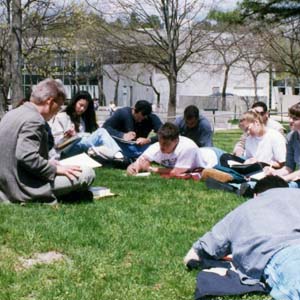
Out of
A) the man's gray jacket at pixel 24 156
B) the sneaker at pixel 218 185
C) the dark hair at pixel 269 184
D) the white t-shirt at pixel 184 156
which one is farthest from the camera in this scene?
the white t-shirt at pixel 184 156

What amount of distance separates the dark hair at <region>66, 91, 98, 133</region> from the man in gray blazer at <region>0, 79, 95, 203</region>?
344 cm

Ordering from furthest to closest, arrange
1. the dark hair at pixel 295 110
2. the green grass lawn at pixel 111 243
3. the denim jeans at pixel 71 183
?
the dark hair at pixel 295 110, the denim jeans at pixel 71 183, the green grass lawn at pixel 111 243

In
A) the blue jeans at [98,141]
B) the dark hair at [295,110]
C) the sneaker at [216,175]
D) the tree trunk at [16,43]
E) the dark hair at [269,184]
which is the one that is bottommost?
the sneaker at [216,175]

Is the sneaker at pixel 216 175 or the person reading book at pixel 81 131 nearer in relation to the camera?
the sneaker at pixel 216 175

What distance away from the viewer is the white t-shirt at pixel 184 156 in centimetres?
867

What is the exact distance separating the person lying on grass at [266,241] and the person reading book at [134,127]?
20.3 feet

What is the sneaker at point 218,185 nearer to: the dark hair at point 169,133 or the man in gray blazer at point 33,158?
the dark hair at point 169,133

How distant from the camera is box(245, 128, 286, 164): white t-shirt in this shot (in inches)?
337

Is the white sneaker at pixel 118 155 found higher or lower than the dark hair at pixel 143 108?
lower

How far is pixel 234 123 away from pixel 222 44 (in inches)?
260

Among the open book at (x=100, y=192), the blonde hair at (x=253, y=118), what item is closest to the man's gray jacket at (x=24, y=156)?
the open book at (x=100, y=192)

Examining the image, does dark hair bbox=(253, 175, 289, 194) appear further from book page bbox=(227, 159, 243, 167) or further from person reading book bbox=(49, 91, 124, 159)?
person reading book bbox=(49, 91, 124, 159)

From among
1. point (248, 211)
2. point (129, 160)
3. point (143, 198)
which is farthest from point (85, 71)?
point (248, 211)

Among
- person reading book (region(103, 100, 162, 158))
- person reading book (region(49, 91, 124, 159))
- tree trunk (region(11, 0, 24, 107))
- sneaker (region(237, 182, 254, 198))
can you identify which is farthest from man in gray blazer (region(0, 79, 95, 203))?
tree trunk (region(11, 0, 24, 107))
